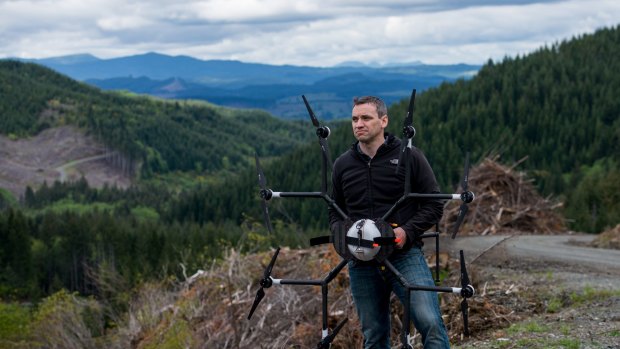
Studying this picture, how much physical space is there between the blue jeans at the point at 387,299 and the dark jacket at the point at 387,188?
25cm

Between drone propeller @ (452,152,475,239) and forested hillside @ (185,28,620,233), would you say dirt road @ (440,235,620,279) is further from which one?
forested hillside @ (185,28,620,233)

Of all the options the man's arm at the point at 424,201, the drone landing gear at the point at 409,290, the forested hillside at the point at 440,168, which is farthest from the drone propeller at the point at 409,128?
the forested hillside at the point at 440,168

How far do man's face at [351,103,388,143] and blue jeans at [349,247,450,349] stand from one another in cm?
122

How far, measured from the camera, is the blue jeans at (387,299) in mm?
8203

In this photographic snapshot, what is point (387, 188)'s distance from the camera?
8.29m

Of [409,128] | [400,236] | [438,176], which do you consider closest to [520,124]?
[438,176]

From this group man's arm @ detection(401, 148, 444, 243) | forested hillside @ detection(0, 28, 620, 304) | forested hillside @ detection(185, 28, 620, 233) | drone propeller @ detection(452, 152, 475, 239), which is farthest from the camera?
forested hillside @ detection(185, 28, 620, 233)

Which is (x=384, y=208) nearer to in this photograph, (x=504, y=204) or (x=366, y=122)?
(x=366, y=122)

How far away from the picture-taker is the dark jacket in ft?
26.8

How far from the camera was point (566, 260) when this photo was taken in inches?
948

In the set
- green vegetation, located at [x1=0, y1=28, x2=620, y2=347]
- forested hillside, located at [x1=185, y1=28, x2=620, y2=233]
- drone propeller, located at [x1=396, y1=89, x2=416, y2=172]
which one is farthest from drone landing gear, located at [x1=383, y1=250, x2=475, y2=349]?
forested hillside, located at [x1=185, y1=28, x2=620, y2=233]

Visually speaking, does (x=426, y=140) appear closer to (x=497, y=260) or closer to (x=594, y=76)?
(x=594, y=76)

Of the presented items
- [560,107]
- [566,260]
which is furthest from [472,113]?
[566,260]

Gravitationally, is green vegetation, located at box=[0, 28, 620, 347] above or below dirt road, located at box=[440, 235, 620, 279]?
below
